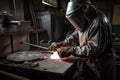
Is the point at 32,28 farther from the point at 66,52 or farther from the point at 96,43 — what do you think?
the point at 96,43

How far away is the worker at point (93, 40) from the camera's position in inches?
91.9

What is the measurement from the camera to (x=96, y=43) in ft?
7.60

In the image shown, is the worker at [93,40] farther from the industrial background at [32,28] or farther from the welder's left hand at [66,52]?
the industrial background at [32,28]

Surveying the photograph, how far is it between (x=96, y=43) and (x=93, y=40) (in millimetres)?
72

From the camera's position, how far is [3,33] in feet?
8.34

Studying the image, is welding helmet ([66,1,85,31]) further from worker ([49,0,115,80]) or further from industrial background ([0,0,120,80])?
industrial background ([0,0,120,80])

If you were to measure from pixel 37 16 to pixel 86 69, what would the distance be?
312 cm

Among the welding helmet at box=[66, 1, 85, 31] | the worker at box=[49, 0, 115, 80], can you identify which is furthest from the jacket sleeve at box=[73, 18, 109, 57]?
the welding helmet at box=[66, 1, 85, 31]

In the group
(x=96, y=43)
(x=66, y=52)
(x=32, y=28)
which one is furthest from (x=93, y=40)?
(x=32, y=28)

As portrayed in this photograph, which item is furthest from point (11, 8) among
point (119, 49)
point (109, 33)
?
point (119, 49)

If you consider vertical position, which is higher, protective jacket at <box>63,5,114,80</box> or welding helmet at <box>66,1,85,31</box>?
welding helmet at <box>66,1,85,31</box>

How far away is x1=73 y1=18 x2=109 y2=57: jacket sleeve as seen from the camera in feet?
7.54

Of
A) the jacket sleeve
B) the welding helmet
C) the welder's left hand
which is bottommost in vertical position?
the welder's left hand

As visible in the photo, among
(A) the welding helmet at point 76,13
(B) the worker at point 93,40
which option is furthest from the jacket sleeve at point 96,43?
(A) the welding helmet at point 76,13
